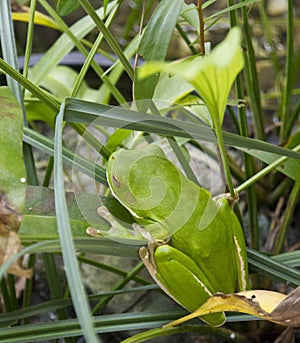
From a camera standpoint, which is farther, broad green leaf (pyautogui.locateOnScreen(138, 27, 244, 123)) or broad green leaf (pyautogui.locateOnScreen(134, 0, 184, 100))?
broad green leaf (pyautogui.locateOnScreen(134, 0, 184, 100))

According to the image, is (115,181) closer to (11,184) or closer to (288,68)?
(11,184)

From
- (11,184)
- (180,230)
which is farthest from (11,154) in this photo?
(180,230)

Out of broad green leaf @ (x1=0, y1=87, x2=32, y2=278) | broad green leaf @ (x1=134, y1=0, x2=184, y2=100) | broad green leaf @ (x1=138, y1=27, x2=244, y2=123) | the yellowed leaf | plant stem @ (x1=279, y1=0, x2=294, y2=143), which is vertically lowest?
the yellowed leaf

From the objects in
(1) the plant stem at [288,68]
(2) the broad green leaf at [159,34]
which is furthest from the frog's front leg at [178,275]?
(1) the plant stem at [288,68]

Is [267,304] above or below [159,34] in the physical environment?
below

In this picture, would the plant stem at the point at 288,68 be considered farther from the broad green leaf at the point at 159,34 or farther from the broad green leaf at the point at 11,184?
the broad green leaf at the point at 11,184

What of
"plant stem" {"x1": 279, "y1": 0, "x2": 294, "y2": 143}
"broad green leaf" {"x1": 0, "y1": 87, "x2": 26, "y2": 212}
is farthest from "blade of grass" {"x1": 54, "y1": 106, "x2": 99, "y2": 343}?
"plant stem" {"x1": 279, "y1": 0, "x2": 294, "y2": 143}

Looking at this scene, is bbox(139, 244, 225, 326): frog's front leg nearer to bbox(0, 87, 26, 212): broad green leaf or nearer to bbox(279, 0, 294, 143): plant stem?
bbox(0, 87, 26, 212): broad green leaf
